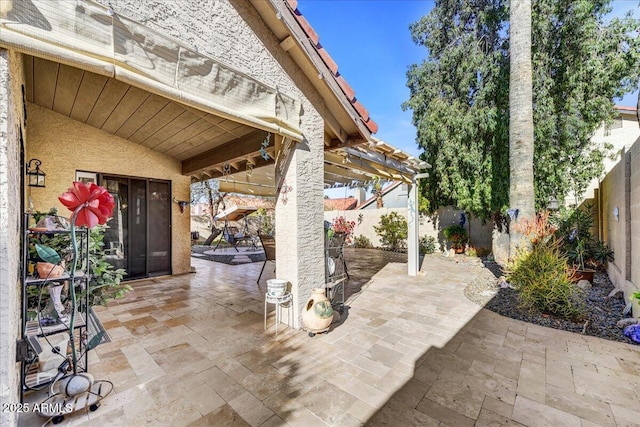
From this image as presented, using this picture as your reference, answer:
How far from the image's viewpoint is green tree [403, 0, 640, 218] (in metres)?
9.34

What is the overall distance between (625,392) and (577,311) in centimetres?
238

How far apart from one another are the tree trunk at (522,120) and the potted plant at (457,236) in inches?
211

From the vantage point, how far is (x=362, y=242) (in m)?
16.4

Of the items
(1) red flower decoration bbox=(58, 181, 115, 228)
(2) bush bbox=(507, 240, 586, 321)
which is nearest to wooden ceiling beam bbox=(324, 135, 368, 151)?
(1) red flower decoration bbox=(58, 181, 115, 228)

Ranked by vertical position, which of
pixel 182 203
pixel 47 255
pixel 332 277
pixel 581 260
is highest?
pixel 182 203

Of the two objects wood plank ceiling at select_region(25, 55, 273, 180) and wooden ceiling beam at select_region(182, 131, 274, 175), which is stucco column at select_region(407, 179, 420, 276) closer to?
wood plank ceiling at select_region(25, 55, 273, 180)

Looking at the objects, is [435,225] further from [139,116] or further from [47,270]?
[47,270]

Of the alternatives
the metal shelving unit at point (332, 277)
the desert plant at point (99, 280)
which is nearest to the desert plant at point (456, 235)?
the metal shelving unit at point (332, 277)

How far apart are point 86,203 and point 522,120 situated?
380 inches

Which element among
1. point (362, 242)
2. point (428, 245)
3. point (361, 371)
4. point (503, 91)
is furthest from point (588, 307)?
point (362, 242)

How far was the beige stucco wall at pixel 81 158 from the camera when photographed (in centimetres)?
580

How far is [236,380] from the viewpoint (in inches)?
119

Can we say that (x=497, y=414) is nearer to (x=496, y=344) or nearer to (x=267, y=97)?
(x=496, y=344)

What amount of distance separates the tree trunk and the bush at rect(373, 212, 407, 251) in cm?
666
